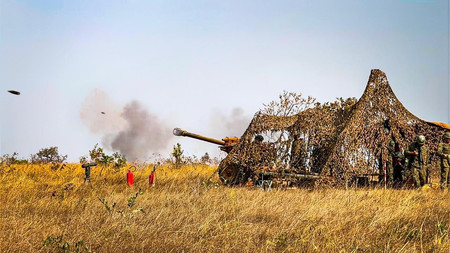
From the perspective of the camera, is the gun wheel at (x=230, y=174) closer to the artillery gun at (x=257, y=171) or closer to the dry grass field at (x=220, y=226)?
the artillery gun at (x=257, y=171)

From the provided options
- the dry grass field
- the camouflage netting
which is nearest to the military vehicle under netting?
the camouflage netting

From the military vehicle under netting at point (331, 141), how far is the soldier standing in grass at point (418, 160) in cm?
37

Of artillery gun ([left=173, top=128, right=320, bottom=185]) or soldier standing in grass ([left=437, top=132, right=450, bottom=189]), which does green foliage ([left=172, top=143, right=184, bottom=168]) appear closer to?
artillery gun ([left=173, top=128, right=320, bottom=185])

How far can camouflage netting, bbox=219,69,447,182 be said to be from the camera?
11.7 metres

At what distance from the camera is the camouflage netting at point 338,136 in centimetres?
1166

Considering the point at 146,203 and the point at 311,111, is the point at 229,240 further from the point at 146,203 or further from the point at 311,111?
the point at 311,111

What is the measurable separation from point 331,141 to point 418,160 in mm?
2996

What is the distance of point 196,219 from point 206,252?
1501mm

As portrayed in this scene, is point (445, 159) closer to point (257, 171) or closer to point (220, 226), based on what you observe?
point (257, 171)

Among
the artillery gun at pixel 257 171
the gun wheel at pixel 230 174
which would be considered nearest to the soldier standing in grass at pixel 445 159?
the artillery gun at pixel 257 171

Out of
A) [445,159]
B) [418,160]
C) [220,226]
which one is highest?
[445,159]

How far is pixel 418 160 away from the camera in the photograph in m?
12.7

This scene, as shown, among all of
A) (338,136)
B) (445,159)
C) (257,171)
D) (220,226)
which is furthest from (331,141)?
(220,226)

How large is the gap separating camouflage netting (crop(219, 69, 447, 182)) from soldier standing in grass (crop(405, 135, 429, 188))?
365mm
